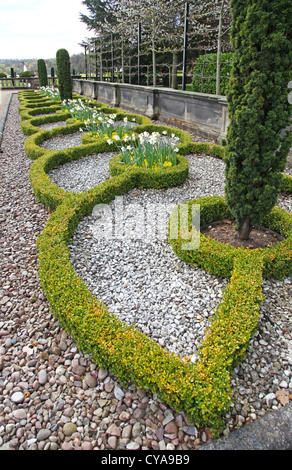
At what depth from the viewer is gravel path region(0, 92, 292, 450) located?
2.04 meters

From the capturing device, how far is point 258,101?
9.45 feet

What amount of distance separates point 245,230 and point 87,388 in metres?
2.52

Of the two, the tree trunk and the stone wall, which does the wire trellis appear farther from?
the tree trunk

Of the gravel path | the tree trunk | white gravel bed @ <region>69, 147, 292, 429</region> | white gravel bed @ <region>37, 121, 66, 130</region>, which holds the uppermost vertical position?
white gravel bed @ <region>37, 121, 66, 130</region>

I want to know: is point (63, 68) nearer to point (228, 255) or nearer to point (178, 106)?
point (178, 106)

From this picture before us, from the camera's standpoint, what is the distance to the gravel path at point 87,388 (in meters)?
2.04

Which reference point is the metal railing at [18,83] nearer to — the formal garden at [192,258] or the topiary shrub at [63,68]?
the topiary shrub at [63,68]

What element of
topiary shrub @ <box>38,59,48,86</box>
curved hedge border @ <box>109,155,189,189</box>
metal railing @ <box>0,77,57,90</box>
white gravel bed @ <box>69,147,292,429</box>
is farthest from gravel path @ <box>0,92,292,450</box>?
metal railing @ <box>0,77,57,90</box>

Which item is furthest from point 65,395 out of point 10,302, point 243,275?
point 243,275

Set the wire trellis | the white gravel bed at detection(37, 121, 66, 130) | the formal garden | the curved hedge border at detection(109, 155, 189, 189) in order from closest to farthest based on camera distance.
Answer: the formal garden
the curved hedge border at detection(109, 155, 189, 189)
the white gravel bed at detection(37, 121, 66, 130)
the wire trellis

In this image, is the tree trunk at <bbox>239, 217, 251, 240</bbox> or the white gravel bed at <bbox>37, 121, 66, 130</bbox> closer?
the tree trunk at <bbox>239, 217, 251, 240</bbox>

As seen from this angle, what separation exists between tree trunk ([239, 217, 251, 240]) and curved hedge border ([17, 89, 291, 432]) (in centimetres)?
47

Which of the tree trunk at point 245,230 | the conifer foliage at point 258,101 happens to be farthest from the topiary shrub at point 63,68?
the tree trunk at point 245,230
